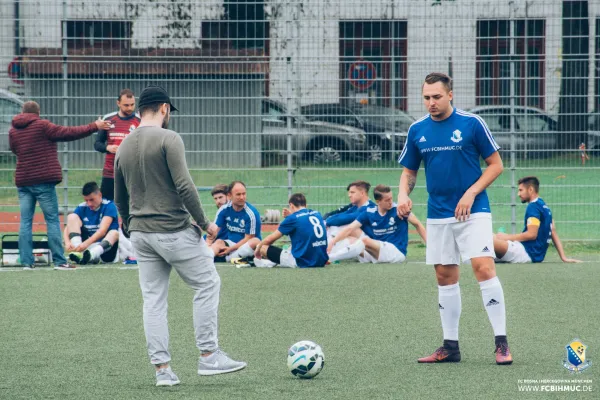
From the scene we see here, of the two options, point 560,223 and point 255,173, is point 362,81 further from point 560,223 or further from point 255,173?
point 560,223

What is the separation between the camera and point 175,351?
7832 millimetres

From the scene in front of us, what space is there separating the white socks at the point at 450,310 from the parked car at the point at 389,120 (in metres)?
8.49

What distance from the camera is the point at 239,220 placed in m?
14.0

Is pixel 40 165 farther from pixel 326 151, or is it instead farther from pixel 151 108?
pixel 151 108

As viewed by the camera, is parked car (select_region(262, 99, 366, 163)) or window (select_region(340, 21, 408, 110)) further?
parked car (select_region(262, 99, 366, 163))

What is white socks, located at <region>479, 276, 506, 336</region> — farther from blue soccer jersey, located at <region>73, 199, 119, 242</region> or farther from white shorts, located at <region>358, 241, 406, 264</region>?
blue soccer jersey, located at <region>73, 199, 119, 242</region>

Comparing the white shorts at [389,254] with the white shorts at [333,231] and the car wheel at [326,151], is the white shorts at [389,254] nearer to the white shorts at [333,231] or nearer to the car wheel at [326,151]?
the white shorts at [333,231]

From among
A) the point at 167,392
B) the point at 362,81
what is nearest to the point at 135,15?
the point at 362,81

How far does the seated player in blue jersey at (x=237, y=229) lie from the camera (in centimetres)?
1391

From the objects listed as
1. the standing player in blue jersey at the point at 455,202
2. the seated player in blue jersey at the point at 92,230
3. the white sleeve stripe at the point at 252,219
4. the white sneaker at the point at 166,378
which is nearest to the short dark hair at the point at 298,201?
the white sleeve stripe at the point at 252,219

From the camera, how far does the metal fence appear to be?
51.5 ft

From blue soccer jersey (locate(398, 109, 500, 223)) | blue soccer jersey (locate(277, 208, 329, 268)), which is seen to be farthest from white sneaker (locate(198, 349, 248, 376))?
blue soccer jersey (locate(277, 208, 329, 268))

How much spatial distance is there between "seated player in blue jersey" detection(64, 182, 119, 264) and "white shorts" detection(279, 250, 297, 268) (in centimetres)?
235

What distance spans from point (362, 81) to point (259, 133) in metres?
1.78
